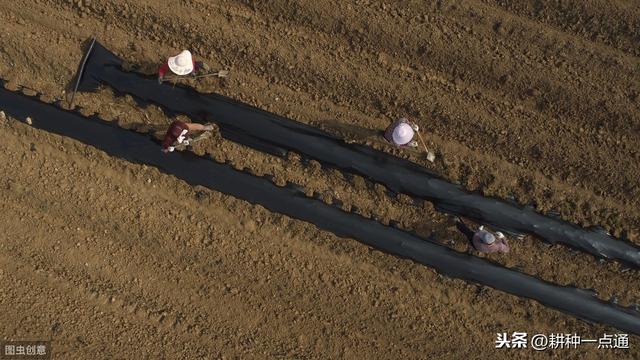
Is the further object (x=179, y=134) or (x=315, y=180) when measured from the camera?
(x=315, y=180)

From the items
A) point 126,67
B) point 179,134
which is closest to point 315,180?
point 179,134

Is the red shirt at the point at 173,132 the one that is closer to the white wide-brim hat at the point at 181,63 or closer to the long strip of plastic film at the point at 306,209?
the long strip of plastic film at the point at 306,209

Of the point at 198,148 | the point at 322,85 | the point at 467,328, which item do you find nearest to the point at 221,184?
the point at 198,148

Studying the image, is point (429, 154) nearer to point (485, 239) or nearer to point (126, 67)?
point (485, 239)

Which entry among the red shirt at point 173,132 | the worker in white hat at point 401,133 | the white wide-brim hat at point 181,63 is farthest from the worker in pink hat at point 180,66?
the worker in white hat at point 401,133

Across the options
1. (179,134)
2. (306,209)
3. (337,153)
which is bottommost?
(306,209)

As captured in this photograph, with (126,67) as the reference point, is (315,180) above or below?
below
